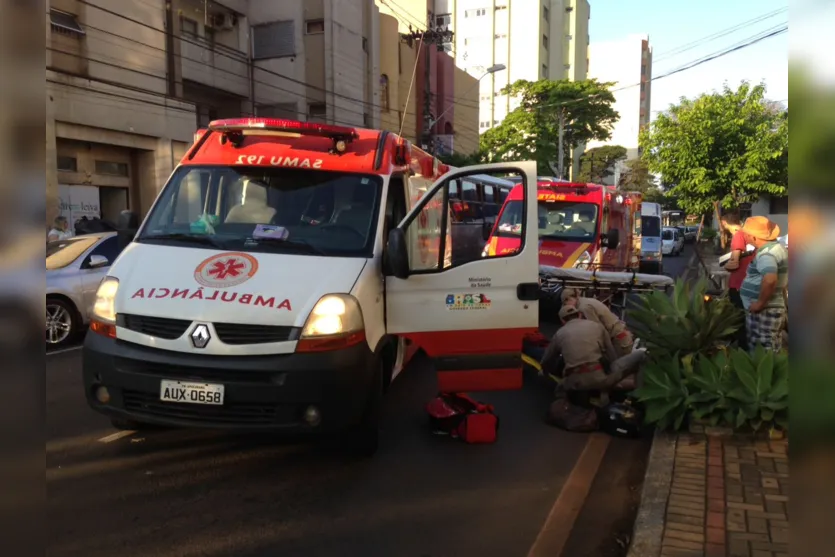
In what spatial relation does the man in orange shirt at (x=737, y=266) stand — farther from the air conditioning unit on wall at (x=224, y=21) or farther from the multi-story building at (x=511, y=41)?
the multi-story building at (x=511, y=41)

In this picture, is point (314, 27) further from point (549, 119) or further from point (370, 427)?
point (370, 427)

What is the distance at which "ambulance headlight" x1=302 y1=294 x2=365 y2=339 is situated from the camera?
422 centimetres

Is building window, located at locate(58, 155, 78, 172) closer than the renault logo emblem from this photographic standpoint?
No

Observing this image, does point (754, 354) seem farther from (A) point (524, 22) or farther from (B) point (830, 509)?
(A) point (524, 22)

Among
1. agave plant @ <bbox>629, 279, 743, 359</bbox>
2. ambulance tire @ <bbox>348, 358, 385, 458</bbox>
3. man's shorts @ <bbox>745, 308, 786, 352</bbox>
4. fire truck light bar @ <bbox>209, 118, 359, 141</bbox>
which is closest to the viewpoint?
ambulance tire @ <bbox>348, 358, 385, 458</bbox>

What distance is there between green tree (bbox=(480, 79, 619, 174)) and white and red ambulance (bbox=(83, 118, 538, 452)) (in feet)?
120

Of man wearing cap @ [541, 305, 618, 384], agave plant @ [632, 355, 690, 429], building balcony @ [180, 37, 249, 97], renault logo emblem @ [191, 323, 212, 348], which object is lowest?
agave plant @ [632, 355, 690, 429]

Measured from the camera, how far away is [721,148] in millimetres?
21797

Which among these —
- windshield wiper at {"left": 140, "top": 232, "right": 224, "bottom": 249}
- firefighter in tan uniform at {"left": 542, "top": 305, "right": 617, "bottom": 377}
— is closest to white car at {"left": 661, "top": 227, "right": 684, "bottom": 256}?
firefighter in tan uniform at {"left": 542, "top": 305, "right": 617, "bottom": 377}

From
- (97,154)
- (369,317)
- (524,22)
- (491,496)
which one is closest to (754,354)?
(491,496)

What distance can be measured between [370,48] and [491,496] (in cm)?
2803

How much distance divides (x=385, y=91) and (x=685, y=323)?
28.3m

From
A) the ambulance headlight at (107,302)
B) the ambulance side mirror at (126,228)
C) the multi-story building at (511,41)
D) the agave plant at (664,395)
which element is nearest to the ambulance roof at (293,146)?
the ambulance side mirror at (126,228)

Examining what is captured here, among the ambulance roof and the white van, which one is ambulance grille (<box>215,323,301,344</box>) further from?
the white van
